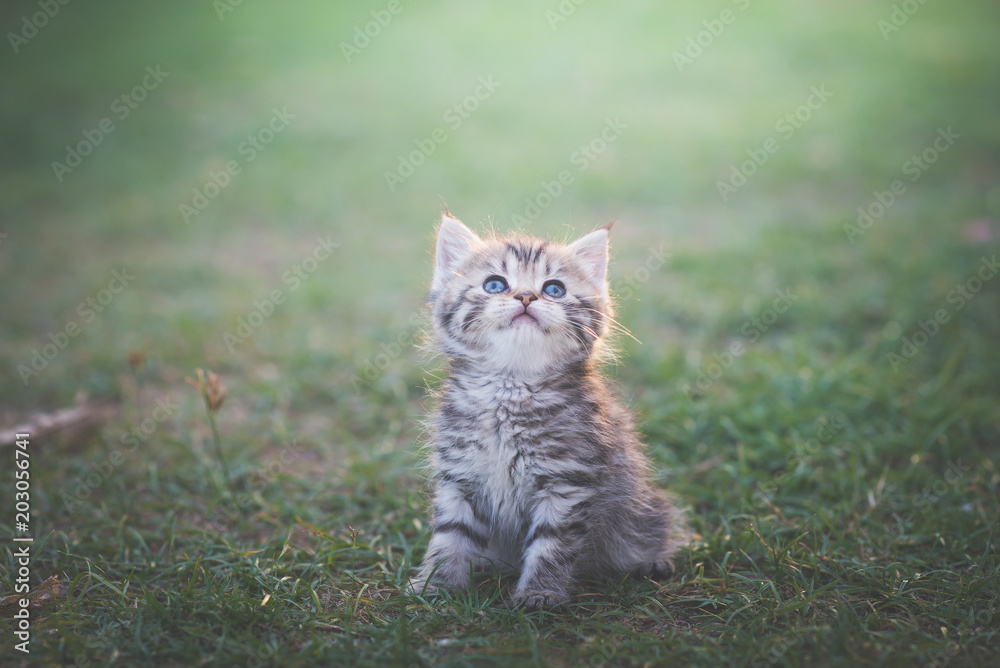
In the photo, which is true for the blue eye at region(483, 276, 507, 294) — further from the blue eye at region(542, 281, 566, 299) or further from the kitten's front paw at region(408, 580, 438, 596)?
the kitten's front paw at region(408, 580, 438, 596)

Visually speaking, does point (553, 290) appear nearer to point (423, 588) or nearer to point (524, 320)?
point (524, 320)

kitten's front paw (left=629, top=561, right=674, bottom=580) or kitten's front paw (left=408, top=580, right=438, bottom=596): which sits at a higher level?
kitten's front paw (left=629, top=561, right=674, bottom=580)

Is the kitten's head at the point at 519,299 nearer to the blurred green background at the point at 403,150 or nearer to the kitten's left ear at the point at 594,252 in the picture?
the kitten's left ear at the point at 594,252

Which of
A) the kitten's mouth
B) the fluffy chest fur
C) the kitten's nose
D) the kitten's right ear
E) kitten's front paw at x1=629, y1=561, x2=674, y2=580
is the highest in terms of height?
the kitten's right ear

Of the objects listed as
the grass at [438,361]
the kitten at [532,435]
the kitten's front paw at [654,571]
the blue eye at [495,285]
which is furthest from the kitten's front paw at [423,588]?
the blue eye at [495,285]

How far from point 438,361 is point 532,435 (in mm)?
2087

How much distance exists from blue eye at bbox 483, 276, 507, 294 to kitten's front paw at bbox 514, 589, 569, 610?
1254mm

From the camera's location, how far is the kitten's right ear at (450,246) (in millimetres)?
3318

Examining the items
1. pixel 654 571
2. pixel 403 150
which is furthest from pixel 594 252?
pixel 403 150

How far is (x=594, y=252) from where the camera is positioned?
3.30 meters

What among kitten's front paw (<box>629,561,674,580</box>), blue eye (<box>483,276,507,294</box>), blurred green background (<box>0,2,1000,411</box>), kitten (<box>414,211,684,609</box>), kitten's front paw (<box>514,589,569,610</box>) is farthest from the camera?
blurred green background (<box>0,2,1000,411</box>)

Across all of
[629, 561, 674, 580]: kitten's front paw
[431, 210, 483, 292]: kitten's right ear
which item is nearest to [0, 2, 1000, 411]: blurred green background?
[431, 210, 483, 292]: kitten's right ear

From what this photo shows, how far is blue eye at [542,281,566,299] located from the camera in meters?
3.13

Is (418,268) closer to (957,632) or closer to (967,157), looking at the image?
(957,632)
